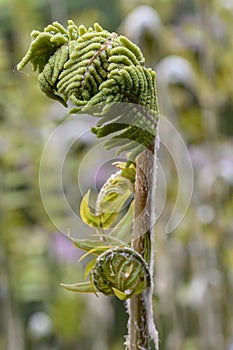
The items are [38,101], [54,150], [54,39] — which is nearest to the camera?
[54,39]

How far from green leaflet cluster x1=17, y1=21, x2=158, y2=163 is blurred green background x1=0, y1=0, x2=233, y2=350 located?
2.69 feet

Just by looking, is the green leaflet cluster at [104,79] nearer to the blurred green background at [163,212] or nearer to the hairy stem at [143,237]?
the hairy stem at [143,237]

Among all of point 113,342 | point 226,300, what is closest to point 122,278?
point 226,300

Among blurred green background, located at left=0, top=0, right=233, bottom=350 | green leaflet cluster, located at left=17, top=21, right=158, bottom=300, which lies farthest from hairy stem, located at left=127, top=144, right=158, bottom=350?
blurred green background, located at left=0, top=0, right=233, bottom=350

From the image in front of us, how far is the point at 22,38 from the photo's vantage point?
184cm

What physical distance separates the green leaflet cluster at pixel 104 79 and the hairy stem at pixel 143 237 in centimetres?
1

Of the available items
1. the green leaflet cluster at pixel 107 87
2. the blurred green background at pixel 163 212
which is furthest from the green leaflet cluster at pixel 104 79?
the blurred green background at pixel 163 212

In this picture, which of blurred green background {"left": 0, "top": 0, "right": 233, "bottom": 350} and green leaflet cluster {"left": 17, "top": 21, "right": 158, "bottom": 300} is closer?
green leaflet cluster {"left": 17, "top": 21, "right": 158, "bottom": 300}

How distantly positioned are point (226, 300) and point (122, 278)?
3.20 ft

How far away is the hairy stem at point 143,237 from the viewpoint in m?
0.41

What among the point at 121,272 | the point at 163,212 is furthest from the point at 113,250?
the point at 163,212

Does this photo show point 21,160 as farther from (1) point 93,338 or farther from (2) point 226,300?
(2) point 226,300

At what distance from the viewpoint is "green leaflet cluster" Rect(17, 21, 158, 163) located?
0.38 metres

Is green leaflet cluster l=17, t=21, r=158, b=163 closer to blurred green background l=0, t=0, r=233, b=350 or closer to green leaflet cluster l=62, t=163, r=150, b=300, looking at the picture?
green leaflet cluster l=62, t=163, r=150, b=300
